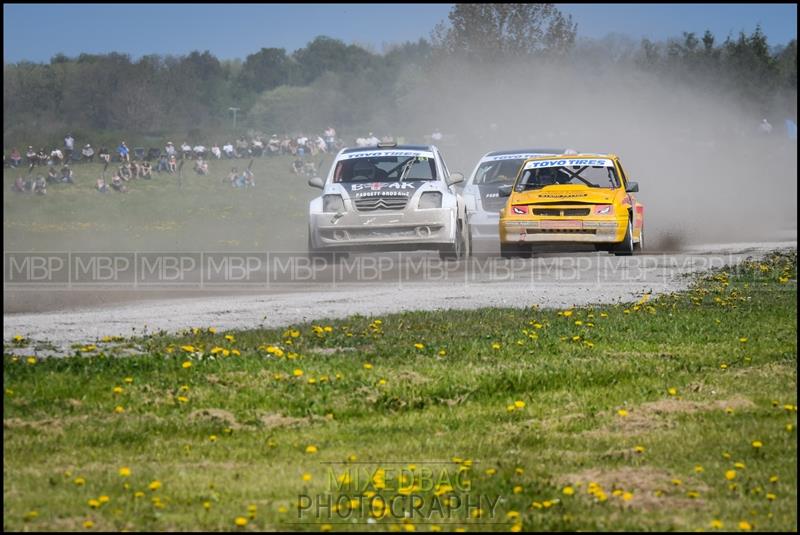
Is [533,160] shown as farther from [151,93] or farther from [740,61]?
[151,93]

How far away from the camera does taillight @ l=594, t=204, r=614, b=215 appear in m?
18.4

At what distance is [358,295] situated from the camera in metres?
15.6

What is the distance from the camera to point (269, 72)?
109500 mm

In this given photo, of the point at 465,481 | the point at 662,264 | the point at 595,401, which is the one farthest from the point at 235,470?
the point at 662,264

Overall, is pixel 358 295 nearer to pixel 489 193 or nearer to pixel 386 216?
pixel 386 216

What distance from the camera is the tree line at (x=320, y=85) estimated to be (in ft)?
200

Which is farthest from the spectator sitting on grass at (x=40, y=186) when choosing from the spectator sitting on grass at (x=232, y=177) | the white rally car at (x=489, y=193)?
the white rally car at (x=489, y=193)

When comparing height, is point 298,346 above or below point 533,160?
below

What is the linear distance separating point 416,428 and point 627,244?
11112 mm

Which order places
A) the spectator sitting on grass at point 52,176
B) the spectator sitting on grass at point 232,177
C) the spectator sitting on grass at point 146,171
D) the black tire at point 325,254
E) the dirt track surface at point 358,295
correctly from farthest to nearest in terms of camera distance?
the spectator sitting on grass at point 232,177 → the spectator sitting on grass at point 146,171 → the spectator sitting on grass at point 52,176 → the black tire at point 325,254 → the dirt track surface at point 358,295

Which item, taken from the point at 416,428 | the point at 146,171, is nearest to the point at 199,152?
the point at 146,171

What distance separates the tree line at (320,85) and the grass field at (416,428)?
121 ft

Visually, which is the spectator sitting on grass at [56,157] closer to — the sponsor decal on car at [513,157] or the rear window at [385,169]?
the sponsor decal on car at [513,157]

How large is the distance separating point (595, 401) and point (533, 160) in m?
10.9
